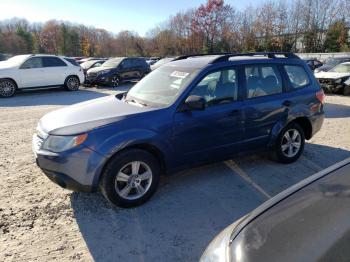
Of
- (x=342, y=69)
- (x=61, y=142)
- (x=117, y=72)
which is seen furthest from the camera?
(x=117, y=72)

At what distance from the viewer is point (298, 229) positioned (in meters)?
1.74

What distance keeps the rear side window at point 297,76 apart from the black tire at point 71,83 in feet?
38.0

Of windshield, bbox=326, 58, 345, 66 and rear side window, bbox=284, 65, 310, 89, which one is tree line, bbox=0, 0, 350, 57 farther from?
rear side window, bbox=284, 65, 310, 89

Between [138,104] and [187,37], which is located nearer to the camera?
[138,104]

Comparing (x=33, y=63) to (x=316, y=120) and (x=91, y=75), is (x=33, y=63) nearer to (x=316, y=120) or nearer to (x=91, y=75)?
(x=91, y=75)

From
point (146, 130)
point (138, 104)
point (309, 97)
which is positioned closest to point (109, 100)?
point (138, 104)

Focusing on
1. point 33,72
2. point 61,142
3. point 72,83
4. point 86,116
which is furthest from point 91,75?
point 61,142

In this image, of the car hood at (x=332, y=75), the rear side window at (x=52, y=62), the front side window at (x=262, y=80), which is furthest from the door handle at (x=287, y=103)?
the rear side window at (x=52, y=62)

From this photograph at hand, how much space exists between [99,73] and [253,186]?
13335 millimetres

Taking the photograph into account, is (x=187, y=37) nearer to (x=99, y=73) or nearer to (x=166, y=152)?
(x=99, y=73)

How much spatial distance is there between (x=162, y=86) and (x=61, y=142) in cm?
161

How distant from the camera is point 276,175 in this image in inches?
193

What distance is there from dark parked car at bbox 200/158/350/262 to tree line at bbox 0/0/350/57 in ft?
160

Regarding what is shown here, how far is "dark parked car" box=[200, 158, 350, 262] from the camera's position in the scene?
1.56 m
